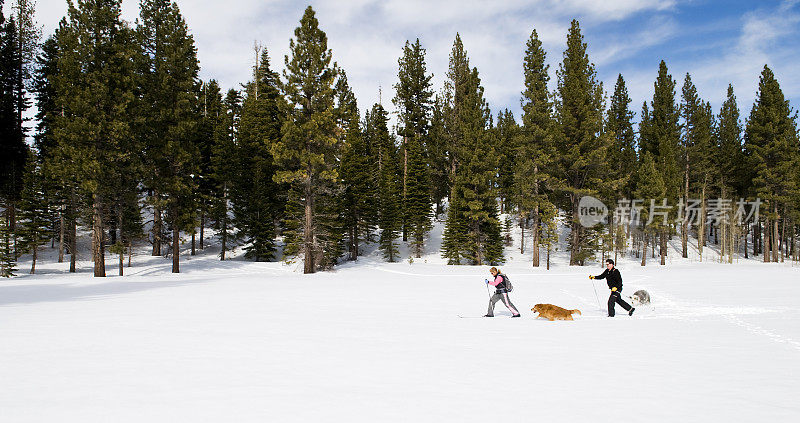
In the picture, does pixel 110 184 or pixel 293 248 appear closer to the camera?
pixel 110 184

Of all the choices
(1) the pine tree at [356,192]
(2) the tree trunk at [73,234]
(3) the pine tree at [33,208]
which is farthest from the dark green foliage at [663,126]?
(3) the pine tree at [33,208]

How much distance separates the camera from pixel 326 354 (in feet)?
25.6

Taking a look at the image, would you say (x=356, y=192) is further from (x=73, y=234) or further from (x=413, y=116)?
(x=73, y=234)

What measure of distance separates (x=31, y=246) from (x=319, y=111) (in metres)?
27.6

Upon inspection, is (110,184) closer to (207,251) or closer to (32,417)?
(207,251)

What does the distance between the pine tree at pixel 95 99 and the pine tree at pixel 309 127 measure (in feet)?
30.3

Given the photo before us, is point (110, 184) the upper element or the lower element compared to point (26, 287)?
upper

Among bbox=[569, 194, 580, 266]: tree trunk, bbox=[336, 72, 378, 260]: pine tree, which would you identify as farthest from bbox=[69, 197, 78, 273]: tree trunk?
bbox=[569, 194, 580, 266]: tree trunk

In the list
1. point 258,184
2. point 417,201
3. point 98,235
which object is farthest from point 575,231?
point 98,235

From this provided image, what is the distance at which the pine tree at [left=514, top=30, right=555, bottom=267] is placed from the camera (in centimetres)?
3422

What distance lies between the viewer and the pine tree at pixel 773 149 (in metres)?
41.8

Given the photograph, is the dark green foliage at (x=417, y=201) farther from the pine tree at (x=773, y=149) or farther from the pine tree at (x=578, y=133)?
the pine tree at (x=773, y=149)

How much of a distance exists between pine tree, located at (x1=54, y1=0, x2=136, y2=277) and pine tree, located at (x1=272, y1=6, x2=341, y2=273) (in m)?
9.23

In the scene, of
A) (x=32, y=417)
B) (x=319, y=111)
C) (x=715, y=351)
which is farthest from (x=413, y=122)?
(x=32, y=417)
